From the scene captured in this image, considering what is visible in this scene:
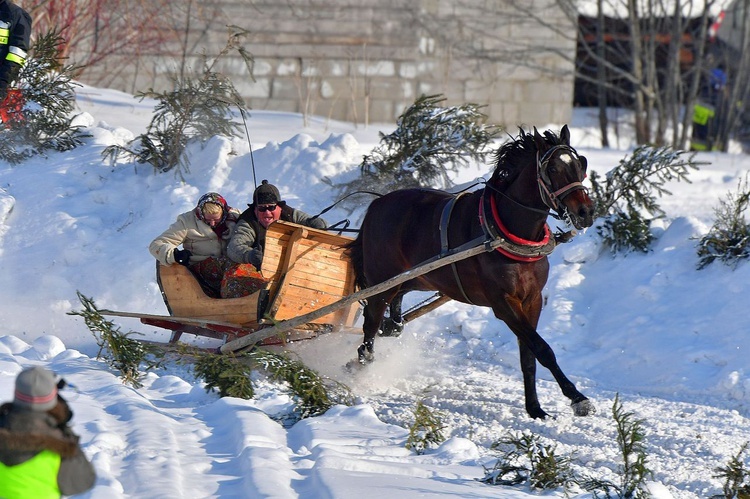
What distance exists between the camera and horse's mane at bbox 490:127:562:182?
6.25 metres

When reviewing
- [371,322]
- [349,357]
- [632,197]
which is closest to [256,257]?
[371,322]

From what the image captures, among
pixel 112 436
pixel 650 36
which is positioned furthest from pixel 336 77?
pixel 112 436

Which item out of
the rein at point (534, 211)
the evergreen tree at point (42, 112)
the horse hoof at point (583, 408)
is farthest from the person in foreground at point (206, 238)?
the evergreen tree at point (42, 112)

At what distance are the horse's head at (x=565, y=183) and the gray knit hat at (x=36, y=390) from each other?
3.27m

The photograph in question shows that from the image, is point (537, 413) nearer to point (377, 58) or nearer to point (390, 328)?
point (390, 328)

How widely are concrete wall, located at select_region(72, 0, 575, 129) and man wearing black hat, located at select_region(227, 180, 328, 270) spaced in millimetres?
8496

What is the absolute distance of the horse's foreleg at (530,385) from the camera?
6.19 m

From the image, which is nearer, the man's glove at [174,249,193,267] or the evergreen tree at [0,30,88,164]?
the man's glove at [174,249,193,267]

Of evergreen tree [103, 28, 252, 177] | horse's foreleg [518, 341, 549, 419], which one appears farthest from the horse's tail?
evergreen tree [103, 28, 252, 177]

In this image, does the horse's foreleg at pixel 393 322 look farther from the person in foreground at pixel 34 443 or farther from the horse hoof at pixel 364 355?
the person in foreground at pixel 34 443

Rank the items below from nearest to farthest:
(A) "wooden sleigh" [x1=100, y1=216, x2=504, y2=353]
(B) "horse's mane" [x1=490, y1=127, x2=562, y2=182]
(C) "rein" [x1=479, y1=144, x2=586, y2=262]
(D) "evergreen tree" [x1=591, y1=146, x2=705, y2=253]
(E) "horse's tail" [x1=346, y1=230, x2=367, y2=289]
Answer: (C) "rein" [x1=479, y1=144, x2=586, y2=262], (B) "horse's mane" [x1=490, y1=127, x2=562, y2=182], (A) "wooden sleigh" [x1=100, y1=216, x2=504, y2=353], (E) "horse's tail" [x1=346, y1=230, x2=367, y2=289], (D) "evergreen tree" [x1=591, y1=146, x2=705, y2=253]

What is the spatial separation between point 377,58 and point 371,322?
944 centimetres

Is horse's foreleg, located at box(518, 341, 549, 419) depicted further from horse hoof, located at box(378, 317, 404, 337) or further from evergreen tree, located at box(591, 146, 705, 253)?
evergreen tree, located at box(591, 146, 705, 253)

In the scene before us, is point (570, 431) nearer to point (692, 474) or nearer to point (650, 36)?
point (692, 474)
